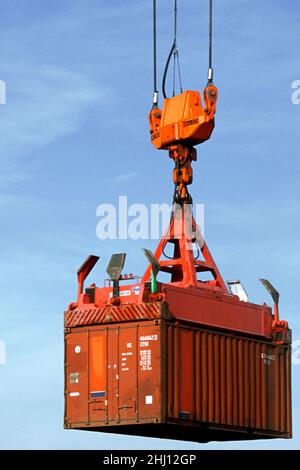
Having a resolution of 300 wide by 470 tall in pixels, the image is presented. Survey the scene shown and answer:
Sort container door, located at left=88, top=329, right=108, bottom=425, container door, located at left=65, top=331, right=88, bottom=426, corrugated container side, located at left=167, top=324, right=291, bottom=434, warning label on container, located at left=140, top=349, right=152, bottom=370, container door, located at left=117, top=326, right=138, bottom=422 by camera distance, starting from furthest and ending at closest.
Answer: container door, located at left=65, top=331, right=88, bottom=426 < container door, located at left=88, top=329, right=108, bottom=425 < corrugated container side, located at left=167, top=324, right=291, bottom=434 < container door, located at left=117, top=326, right=138, bottom=422 < warning label on container, located at left=140, top=349, right=152, bottom=370

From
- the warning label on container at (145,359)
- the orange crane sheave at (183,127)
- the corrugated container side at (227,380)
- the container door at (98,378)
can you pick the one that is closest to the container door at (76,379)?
the container door at (98,378)

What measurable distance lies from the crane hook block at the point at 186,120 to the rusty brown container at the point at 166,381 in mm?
7184

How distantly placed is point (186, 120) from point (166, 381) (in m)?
10.2

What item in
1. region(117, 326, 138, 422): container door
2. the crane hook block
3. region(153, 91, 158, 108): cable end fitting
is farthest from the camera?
region(153, 91, 158, 108): cable end fitting

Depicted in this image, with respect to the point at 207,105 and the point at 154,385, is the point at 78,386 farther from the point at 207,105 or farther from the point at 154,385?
the point at 207,105

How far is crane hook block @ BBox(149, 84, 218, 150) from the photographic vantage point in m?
58.6

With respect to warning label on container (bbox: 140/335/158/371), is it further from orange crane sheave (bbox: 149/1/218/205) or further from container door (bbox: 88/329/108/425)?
orange crane sheave (bbox: 149/1/218/205)

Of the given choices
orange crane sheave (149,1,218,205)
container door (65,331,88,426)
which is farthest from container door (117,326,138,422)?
orange crane sheave (149,1,218,205)

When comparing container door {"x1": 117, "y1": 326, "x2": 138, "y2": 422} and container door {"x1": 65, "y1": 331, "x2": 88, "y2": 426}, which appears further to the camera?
container door {"x1": 65, "y1": 331, "x2": 88, "y2": 426}

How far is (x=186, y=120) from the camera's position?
5891 cm

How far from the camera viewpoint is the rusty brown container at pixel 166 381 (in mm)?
53500

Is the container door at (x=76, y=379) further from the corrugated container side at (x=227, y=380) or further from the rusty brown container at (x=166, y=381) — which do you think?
the corrugated container side at (x=227, y=380)

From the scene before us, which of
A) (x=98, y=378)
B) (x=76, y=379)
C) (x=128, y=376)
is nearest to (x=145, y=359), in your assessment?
(x=128, y=376)

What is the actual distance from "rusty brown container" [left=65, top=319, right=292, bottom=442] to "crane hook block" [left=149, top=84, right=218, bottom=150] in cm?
718
